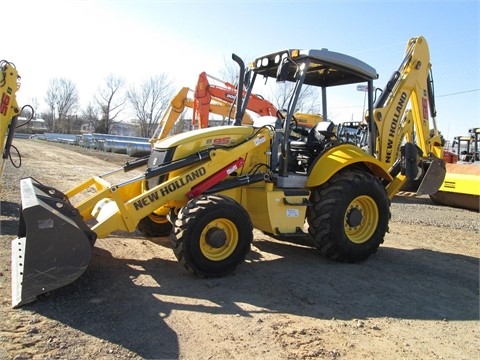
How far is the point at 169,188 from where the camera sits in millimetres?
4820

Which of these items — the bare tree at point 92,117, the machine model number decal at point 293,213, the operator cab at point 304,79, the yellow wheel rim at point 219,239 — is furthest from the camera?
the bare tree at point 92,117

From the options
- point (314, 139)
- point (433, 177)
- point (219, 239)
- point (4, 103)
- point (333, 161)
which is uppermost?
point (4, 103)

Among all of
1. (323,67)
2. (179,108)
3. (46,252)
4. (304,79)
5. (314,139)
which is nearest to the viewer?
(46,252)

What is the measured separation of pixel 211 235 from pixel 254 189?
1082 mm

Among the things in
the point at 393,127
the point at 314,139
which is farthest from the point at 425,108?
the point at 314,139

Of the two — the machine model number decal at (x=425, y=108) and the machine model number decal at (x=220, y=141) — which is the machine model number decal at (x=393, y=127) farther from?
the machine model number decal at (x=220, y=141)

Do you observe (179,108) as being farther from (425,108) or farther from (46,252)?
(46,252)

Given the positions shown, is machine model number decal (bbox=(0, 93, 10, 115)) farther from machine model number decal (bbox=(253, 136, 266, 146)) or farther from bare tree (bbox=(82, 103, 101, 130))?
bare tree (bbox=(82, 103, 101, 130))

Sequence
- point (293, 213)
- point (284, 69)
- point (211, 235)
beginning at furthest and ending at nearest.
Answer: point (293, 213)
point (284, 69)
point (211, 235)

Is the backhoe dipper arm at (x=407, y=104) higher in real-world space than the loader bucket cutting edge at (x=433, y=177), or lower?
higher

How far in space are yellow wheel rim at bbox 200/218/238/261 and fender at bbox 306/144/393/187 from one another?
136cm

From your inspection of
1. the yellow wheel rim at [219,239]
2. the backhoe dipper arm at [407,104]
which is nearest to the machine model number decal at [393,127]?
the backhoe dipper arm at [407,104]

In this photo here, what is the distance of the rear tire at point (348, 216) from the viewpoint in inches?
214

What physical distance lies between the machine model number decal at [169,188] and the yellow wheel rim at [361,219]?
205 centimetres
